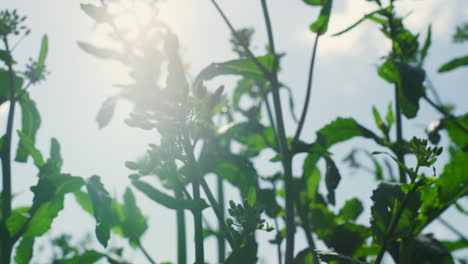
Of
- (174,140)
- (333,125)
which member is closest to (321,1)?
(333,125)

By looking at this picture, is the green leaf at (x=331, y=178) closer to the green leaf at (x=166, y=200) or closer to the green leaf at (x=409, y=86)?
the green leaf at (x=409, y=86)

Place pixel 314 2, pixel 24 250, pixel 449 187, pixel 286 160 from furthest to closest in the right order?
pixel 314 2
pixel 24 250
pixel 286 160
pixel 449 187

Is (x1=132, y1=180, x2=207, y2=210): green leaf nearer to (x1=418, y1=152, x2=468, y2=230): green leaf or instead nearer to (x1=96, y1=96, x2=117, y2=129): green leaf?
(x1=418, y1=152, x2=468, y2=230): green leaf

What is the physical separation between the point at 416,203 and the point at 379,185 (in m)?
0.09

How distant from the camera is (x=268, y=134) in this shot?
170cm

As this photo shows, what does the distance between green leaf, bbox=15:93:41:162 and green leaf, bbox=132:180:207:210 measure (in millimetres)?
842

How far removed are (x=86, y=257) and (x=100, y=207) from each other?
19 centimetres

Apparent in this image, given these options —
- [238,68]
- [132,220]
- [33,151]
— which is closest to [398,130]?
[238,68]

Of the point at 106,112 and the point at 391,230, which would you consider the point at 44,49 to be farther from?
the point at 391,230

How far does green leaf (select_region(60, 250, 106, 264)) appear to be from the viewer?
44.5 inches

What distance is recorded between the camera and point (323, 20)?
1304mm

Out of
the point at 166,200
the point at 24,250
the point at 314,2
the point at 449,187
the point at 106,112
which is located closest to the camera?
the point at 166,200

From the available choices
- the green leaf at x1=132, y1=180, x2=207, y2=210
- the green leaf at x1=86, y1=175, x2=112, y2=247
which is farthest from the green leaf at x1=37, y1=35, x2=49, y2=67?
the green leaf at x1=132, y1=180, x2=207, y2=210

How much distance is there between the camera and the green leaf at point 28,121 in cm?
151
